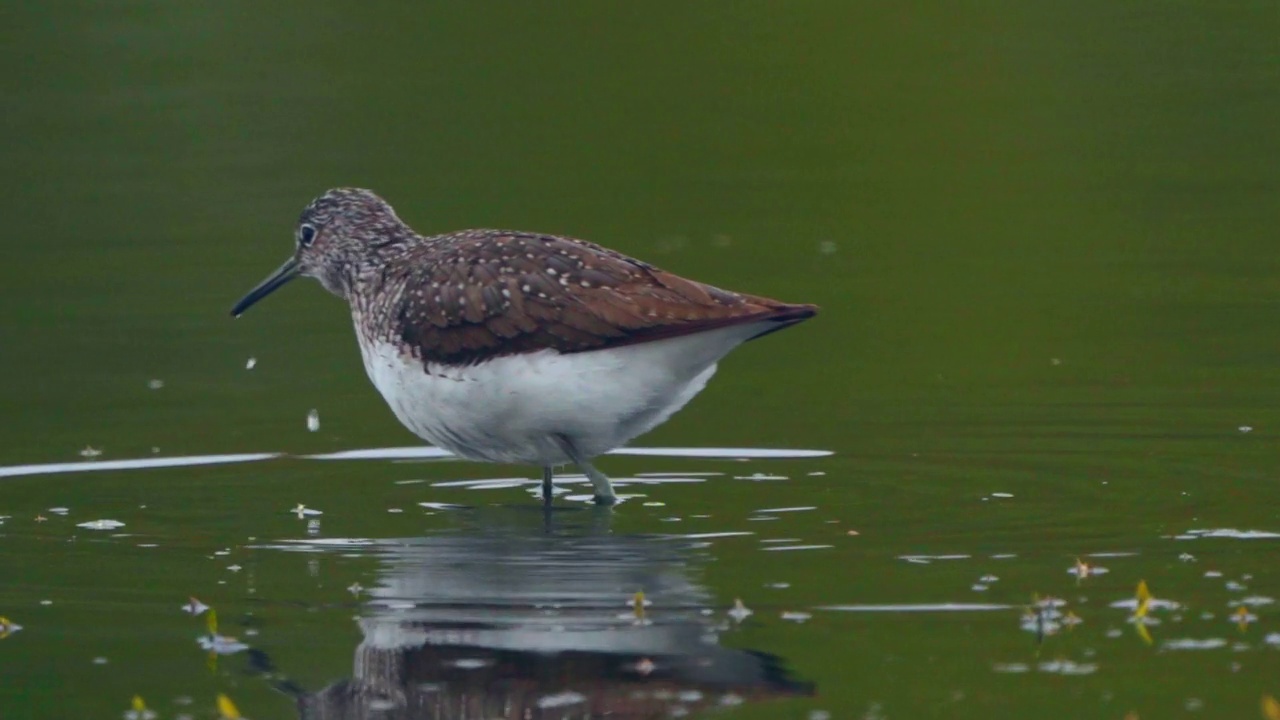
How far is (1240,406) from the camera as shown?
38.4ft

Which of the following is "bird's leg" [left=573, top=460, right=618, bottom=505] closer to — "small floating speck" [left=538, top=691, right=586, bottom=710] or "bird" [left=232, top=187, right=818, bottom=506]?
"bird" [left=232, top=187, right=818, bottom=506]

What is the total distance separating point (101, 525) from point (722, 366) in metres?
4.80

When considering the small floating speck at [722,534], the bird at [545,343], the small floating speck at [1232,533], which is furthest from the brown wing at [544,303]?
the small floating speck at [1232,533]

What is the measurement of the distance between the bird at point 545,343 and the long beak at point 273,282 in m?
1.62

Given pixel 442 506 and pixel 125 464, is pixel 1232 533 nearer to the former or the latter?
pixel 442 506

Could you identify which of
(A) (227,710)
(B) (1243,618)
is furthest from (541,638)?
(B) (1243,618)

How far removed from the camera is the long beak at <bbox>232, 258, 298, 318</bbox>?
1256cm

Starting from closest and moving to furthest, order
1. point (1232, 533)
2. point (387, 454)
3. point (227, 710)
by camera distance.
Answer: point (227, 710) < point (1232, 533) < point (387, 454)

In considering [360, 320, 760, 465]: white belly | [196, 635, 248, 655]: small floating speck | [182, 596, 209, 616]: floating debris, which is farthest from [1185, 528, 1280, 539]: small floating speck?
[182, 596, 209, 616]: floating debris

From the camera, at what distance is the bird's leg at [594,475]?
1025 cm

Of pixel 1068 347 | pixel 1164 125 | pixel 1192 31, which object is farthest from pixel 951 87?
pixel 1068 347

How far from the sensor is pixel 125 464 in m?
11.5

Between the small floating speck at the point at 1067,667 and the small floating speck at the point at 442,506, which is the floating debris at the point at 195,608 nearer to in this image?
the small floating speck at the point at 442,506

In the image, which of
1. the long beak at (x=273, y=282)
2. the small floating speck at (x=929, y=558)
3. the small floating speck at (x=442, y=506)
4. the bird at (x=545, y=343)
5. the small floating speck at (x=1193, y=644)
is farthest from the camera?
the long beak at (x=273, y=282)
